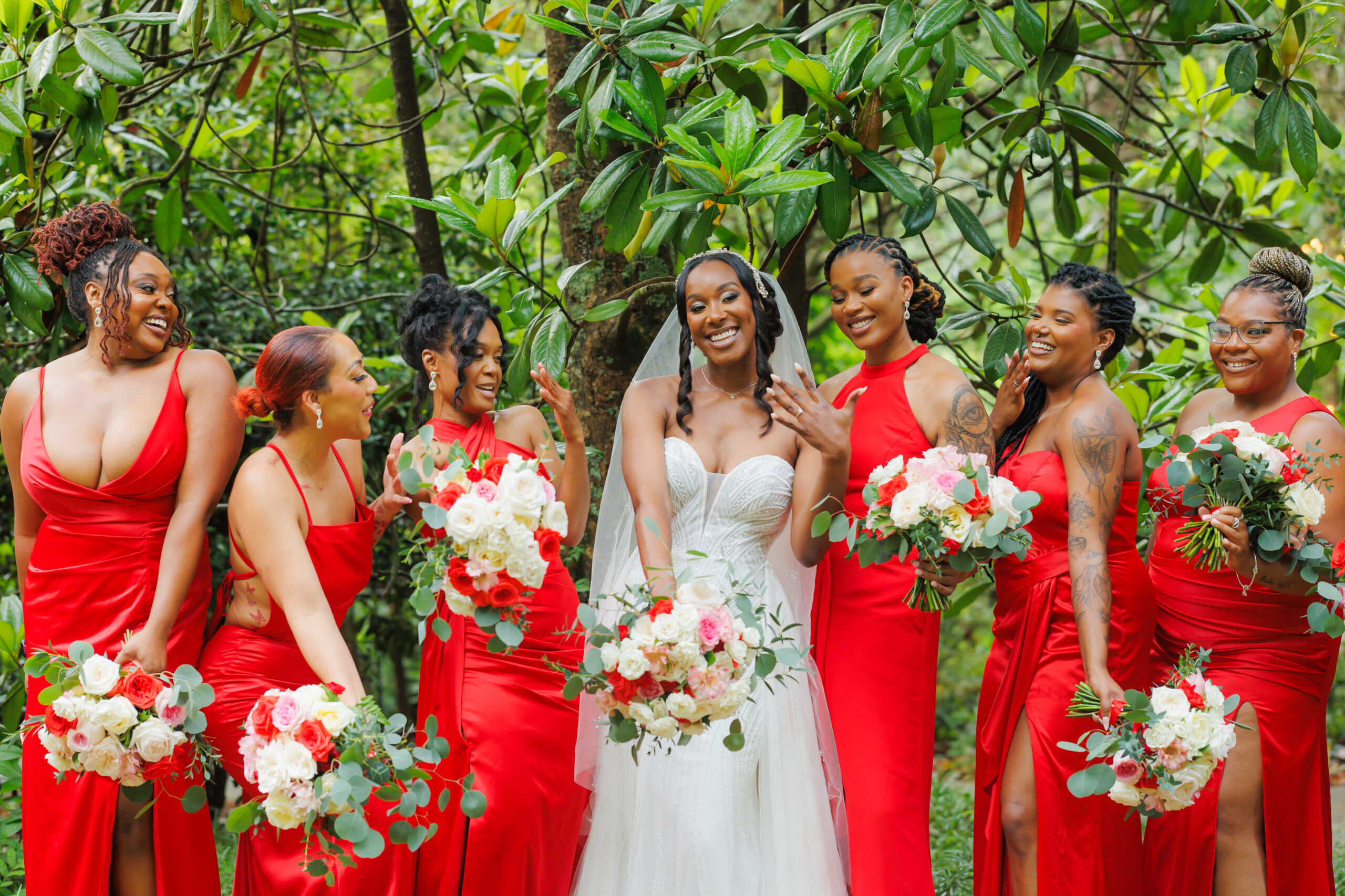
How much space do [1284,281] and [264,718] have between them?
11.1 feet

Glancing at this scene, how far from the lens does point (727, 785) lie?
129 inches

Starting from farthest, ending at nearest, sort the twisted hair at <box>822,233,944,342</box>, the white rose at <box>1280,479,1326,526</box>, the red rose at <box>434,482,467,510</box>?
the twisted hair at <box>822,233,944,342</box>
the white rose at <box>1280,479,1326,526</box>
the red rose at <box>434,482,467,510</box>

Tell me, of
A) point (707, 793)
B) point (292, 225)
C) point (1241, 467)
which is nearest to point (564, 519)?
point (707, 793)

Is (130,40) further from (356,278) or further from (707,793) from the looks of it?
(707,793)

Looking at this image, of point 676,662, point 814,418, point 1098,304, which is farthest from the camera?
point 1098,304

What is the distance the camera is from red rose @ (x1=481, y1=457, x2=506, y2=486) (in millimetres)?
2773

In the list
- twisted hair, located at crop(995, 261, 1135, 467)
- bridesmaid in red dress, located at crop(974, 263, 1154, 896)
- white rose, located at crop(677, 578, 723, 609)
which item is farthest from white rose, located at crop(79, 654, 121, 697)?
twisted hair, located at crop(995, 261, 1135, 467)

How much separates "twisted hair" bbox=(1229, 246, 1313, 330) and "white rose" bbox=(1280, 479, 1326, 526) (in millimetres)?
705

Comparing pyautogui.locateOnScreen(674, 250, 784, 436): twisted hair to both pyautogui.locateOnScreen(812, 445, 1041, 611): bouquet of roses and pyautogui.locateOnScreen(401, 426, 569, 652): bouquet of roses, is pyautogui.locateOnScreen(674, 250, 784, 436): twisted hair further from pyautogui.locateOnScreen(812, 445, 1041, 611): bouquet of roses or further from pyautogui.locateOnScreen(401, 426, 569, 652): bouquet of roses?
pyautogui.locateOnScreen(401, 426, 569, 652): bouquet of roses

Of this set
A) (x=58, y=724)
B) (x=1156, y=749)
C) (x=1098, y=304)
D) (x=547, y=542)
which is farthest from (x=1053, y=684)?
(x=58, y=724)

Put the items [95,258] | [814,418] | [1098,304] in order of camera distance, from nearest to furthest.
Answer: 1. [814,418]
2. [95,258]
3. [1098,304]

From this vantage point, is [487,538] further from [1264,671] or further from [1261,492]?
[1264,671]

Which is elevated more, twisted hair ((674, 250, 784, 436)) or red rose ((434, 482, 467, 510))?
twisted hair ((674, 250, 784, 436))

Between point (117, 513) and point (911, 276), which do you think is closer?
point (117, 513)
